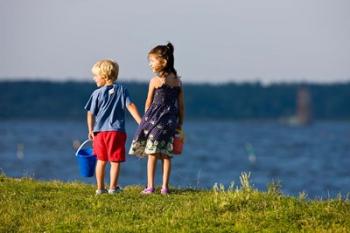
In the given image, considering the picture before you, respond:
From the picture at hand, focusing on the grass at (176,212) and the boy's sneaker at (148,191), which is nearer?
the grass at (176,212)

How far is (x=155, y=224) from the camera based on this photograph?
37.5ft

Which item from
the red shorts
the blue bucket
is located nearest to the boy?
the red shorts

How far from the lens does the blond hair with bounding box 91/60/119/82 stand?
1355cm

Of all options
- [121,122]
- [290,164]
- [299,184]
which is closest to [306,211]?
[121,122]

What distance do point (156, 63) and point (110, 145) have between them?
4.18 ft

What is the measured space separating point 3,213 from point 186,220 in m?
2.28

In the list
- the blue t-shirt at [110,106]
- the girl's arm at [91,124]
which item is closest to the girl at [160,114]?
the blue t-shirt at [110,106]

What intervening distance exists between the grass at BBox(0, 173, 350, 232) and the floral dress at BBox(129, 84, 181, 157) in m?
0.68

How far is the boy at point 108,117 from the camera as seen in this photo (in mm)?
13594

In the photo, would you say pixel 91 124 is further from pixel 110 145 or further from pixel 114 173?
pixel 114 173

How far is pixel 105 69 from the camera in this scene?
13.6 meters

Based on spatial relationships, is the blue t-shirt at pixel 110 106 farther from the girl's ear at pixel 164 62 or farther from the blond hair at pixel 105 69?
the girl's ear at pixel 164 62

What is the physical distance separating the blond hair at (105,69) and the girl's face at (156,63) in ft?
1.57

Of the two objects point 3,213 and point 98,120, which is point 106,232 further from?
point 98,120
